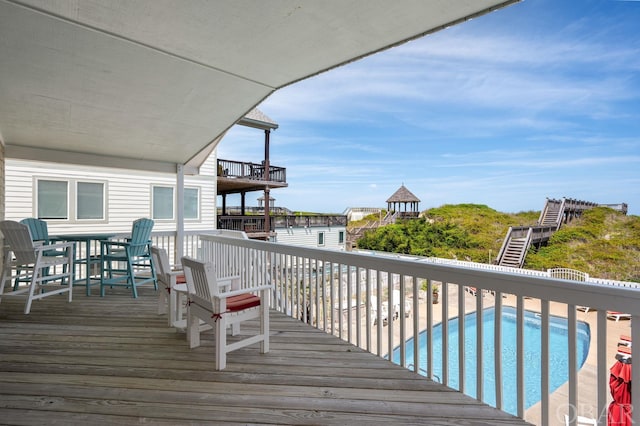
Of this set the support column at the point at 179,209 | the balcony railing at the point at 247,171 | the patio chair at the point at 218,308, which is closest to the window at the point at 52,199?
the support column at the point at 179,209

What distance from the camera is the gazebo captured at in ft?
76.5

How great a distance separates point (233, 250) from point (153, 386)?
285 cm

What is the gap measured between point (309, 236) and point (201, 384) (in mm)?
14489

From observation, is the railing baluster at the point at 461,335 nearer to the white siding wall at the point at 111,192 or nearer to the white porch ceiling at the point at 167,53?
the white porch ceiling at the point at 167,53

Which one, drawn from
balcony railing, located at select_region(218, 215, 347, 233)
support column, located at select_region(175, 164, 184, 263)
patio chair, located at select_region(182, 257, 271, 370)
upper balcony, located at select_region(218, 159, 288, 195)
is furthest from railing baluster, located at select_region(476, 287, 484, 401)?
balcony railing, located at select_region(218, 215, 347, 233)

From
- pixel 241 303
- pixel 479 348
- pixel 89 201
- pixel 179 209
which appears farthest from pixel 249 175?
pixel 479 348

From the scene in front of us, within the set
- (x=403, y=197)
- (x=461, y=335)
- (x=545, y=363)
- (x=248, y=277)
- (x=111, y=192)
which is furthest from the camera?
(x=403, y=197)

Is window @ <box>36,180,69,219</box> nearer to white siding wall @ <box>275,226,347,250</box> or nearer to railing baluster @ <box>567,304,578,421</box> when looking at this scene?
white siding wall @ <box>275,226,347,250</box>

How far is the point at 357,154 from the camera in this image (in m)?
42.8

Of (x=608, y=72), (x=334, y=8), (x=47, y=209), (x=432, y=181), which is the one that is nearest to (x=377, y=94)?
(x=432, y=181)

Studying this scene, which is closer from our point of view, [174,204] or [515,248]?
[174,204]

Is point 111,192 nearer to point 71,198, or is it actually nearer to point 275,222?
point 71,198

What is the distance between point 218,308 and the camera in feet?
8.31

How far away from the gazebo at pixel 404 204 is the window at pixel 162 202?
664 inches
